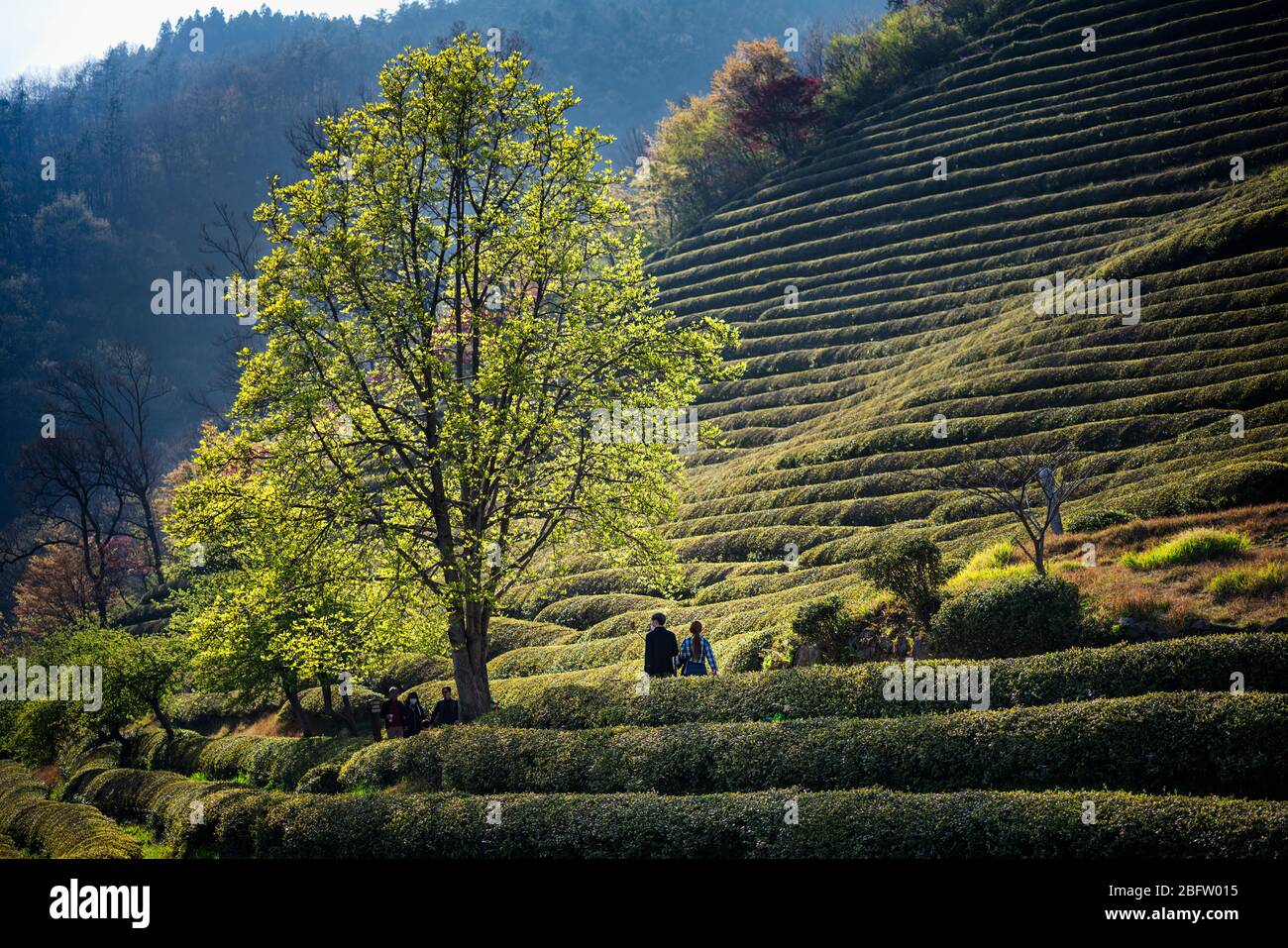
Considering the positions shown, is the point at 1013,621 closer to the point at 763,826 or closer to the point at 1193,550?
the point at 1193,550

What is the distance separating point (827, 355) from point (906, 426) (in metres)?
16.9

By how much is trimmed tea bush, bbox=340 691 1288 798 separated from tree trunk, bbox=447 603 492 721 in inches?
105

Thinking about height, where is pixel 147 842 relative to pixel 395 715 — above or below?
below

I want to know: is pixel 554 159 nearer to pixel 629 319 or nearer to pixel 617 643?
pixel 629 319

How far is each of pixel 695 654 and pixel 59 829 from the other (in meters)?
17.1

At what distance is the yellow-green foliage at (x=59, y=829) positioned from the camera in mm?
19184

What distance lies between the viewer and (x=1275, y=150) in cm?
4534

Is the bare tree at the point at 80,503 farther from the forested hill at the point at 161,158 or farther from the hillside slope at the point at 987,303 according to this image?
the hillside slope at the point at 987,303

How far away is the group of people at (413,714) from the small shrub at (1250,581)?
1500cm

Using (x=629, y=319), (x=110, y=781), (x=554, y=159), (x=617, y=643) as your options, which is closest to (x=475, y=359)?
(x=629, y=319)

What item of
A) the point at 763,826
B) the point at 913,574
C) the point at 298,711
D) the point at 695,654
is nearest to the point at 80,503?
the point at 298,711

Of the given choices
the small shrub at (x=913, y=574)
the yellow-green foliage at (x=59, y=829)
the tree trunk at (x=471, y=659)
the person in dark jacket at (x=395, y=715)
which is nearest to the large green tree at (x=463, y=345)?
the tree trunk at (x=471, y=659)

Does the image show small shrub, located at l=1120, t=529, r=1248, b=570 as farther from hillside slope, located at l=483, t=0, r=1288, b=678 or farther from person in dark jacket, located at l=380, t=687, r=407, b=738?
person in dark jacket, located at l=380, t=687, r=407, b=738

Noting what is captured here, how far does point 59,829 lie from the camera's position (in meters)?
22.6
